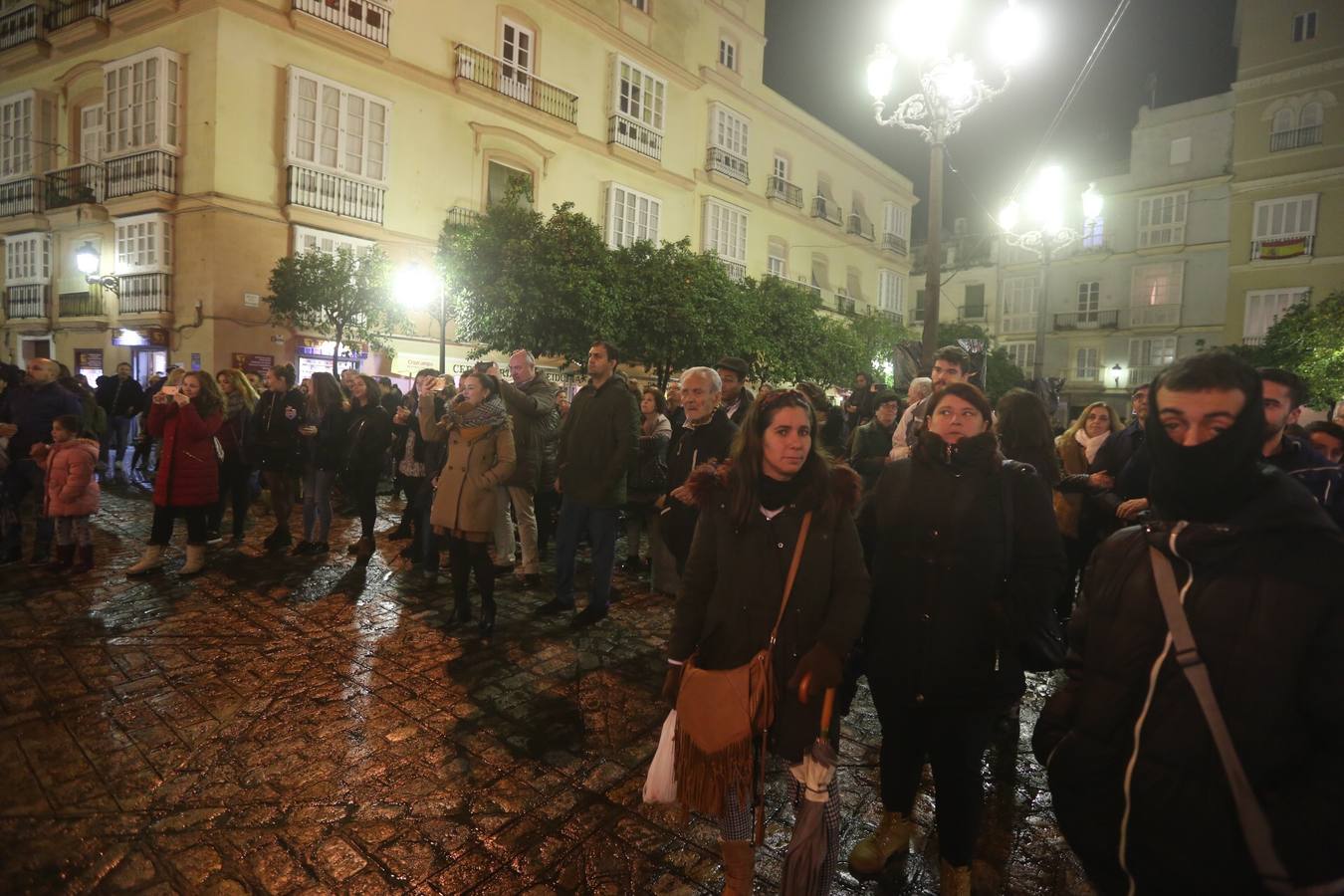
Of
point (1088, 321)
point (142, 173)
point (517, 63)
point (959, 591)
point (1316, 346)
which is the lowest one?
point (959, 591)

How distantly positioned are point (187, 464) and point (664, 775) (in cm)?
576

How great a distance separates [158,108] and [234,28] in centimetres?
239

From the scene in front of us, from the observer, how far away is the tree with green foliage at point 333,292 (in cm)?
1446

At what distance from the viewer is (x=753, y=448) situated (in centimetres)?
242

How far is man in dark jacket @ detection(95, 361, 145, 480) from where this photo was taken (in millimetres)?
12445

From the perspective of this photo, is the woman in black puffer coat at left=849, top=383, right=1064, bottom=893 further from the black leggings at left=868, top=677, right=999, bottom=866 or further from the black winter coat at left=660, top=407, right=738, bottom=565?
the black winter coat at left=660, top=407, right=738, bottom=565

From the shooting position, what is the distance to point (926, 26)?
8.16 meters

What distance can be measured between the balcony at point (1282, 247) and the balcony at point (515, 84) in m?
25.5

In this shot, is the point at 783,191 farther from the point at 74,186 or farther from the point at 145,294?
the point at 74,186

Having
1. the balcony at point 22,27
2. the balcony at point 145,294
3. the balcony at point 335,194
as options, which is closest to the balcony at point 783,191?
the balcony at point 335,194

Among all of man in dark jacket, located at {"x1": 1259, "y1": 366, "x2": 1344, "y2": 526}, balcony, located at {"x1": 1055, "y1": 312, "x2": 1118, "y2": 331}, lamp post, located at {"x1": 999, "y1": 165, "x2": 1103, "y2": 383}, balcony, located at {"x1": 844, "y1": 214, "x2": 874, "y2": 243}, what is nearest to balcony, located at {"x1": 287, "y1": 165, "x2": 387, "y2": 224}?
lamp post, located at {"x1": 999, "y1": 165, "x2": 1103, "y2": 383}

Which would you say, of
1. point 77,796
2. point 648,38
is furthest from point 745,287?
point 77,796

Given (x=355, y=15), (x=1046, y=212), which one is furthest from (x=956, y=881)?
(x=355, y=15)

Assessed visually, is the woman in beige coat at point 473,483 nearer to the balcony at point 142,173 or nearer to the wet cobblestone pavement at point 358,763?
the wet cobblestone pavement at point 358,763
